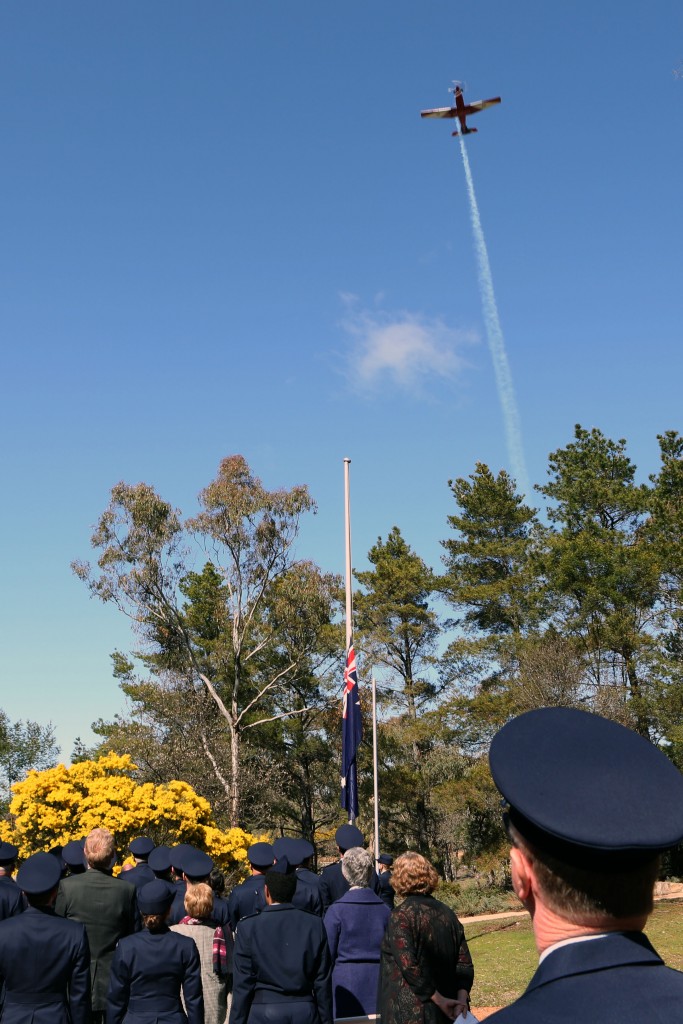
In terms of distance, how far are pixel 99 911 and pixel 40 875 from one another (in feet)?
4.99

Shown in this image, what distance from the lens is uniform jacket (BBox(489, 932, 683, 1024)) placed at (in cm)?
136

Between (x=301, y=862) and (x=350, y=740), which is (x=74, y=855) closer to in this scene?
(x=301, y=862)

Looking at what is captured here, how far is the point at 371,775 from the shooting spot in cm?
4266

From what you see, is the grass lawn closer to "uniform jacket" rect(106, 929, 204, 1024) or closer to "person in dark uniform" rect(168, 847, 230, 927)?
"person in dark uniform" rect(168, 847, 230, 927)

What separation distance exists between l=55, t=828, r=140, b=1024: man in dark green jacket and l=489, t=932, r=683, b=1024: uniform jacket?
607cm

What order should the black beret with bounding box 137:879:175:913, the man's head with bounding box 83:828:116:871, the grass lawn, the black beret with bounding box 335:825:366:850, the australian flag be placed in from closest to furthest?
the black beret with bounding box 137:879:175:913 < the man's head with bounding box 83:828:116:871 < the black beret with bounding box 335:825:366:850 < the grass lawn < the australian flag

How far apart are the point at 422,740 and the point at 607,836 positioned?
41.9 m

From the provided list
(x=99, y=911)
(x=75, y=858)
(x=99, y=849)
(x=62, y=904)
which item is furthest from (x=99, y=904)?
(x=75, y=858)

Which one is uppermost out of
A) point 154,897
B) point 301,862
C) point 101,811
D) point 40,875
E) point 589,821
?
point 101,811

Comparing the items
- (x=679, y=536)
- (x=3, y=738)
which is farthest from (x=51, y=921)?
(x=3, y=738)

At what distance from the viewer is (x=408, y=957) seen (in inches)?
203

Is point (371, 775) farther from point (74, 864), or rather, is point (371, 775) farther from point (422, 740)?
point (74, 864)

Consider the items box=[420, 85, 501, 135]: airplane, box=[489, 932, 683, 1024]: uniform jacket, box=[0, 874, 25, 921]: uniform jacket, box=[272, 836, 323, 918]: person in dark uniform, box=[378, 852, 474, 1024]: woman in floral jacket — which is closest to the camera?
box=[489, 932, 683, 1024]: uniform jacket

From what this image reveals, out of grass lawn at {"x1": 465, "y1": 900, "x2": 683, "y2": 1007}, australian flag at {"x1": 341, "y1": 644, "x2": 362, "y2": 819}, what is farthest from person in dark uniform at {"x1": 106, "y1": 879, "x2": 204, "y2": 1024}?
australian flag at {"x1": 341, "y1": 644, "x2": 362, "y2": 819}
